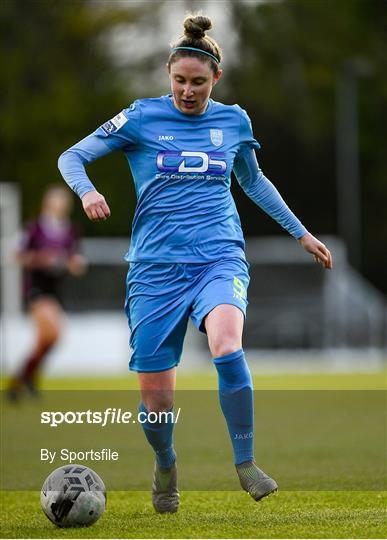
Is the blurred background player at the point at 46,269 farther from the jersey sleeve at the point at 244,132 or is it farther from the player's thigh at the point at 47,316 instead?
the jersey sleeve at the point at 244,132

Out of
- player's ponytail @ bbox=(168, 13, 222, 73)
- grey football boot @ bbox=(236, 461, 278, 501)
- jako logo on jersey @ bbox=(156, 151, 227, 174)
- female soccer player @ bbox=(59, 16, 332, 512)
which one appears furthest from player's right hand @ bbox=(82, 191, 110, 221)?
grey football boot @ bbox=(236, 461, 278, 501)

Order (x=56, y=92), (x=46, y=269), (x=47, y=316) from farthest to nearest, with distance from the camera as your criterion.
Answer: (x=56, y=92) → (x=46, y=269) → (x=47, y=316)

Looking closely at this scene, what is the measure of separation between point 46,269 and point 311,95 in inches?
1089

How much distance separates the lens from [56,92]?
1518 inches

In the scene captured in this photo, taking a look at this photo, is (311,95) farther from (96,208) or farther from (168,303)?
(96,208)

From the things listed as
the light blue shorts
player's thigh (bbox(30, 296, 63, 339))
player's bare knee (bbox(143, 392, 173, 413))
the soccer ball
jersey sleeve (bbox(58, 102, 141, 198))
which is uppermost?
jersey sleeve (bbox(58, 102, 141, 198))

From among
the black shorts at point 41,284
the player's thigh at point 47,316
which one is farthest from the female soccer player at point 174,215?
the black shorts at point 41,284

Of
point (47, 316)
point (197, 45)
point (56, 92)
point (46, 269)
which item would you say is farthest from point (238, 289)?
point (56, 92)

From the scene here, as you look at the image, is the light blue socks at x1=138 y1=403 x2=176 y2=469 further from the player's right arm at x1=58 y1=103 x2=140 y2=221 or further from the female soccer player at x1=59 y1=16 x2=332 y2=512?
the player's right arm at x1=58 y1=103 x2=140 y2=221

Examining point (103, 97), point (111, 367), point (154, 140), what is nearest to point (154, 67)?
point (103, 97)

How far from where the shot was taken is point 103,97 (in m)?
38.9

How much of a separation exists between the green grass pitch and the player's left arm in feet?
4.00

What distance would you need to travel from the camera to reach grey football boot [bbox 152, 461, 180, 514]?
633 centimetres

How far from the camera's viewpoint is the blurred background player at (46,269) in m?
14.0
